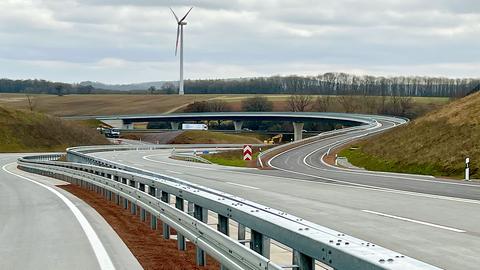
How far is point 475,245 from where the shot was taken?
9945mm

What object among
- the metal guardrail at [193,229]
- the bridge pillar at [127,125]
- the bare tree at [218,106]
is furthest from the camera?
the bare tree at [218,106]

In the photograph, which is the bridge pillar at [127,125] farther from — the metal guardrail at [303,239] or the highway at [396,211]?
the metal guardrail at [303,239]

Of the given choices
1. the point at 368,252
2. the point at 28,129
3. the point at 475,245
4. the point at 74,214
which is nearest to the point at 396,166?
the point at 74,214

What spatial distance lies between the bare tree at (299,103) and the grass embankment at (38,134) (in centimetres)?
7404

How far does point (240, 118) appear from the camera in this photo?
154 meters

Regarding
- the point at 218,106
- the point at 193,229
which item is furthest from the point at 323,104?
the point at 193,229

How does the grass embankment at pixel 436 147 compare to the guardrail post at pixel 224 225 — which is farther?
the grass embankment at pixel 436 147

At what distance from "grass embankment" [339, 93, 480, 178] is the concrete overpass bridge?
69.7m

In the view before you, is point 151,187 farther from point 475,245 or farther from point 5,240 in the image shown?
point 475,245

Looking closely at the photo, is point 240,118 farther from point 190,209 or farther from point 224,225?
point 224,225

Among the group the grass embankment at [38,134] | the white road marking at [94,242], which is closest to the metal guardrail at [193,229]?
the white road marking at [94,242]

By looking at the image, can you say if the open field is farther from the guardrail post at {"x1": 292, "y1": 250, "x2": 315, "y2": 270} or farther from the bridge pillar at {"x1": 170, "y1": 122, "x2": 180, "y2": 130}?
the guardrail post at {"x1": 292, "y1": 250, "x2": 315, "y2": 270}

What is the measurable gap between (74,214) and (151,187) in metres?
2.94

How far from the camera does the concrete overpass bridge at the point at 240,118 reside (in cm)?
13425
